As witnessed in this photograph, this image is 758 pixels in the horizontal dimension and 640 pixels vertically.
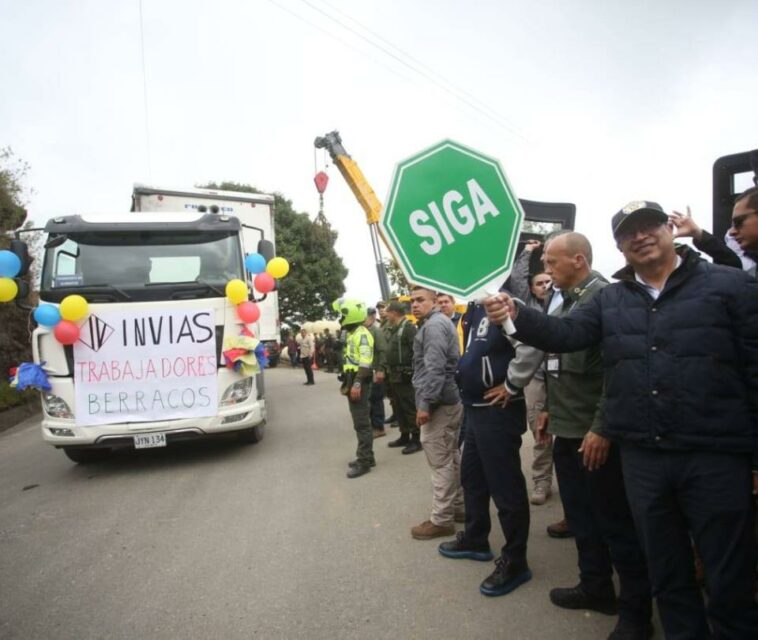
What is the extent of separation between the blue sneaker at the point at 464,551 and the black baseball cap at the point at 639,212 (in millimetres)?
2287

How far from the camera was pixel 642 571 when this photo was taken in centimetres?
236

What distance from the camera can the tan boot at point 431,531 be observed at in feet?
12.0

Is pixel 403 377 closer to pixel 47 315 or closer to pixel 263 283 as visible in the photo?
pixel 263 283

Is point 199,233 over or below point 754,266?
over

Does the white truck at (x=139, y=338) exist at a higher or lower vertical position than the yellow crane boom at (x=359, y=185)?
lower

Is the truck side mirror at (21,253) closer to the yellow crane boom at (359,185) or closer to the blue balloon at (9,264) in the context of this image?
the blue balloon at (9,264)

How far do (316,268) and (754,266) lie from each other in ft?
88.8

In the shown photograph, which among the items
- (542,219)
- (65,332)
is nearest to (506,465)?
(542,219)

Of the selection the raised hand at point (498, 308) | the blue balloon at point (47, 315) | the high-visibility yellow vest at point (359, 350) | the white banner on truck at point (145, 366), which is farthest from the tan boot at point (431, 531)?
the blue balloon at point (47, 315)

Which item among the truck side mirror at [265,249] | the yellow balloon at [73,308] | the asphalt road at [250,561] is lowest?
the asphalt road at [250,561]

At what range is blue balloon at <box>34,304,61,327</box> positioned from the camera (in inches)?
207

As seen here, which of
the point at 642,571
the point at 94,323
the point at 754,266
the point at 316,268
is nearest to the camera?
the point at 642,571

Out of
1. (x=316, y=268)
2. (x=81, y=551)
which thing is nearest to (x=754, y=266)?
(x=81, y=551)

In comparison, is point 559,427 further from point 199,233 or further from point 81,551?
point 199,233
